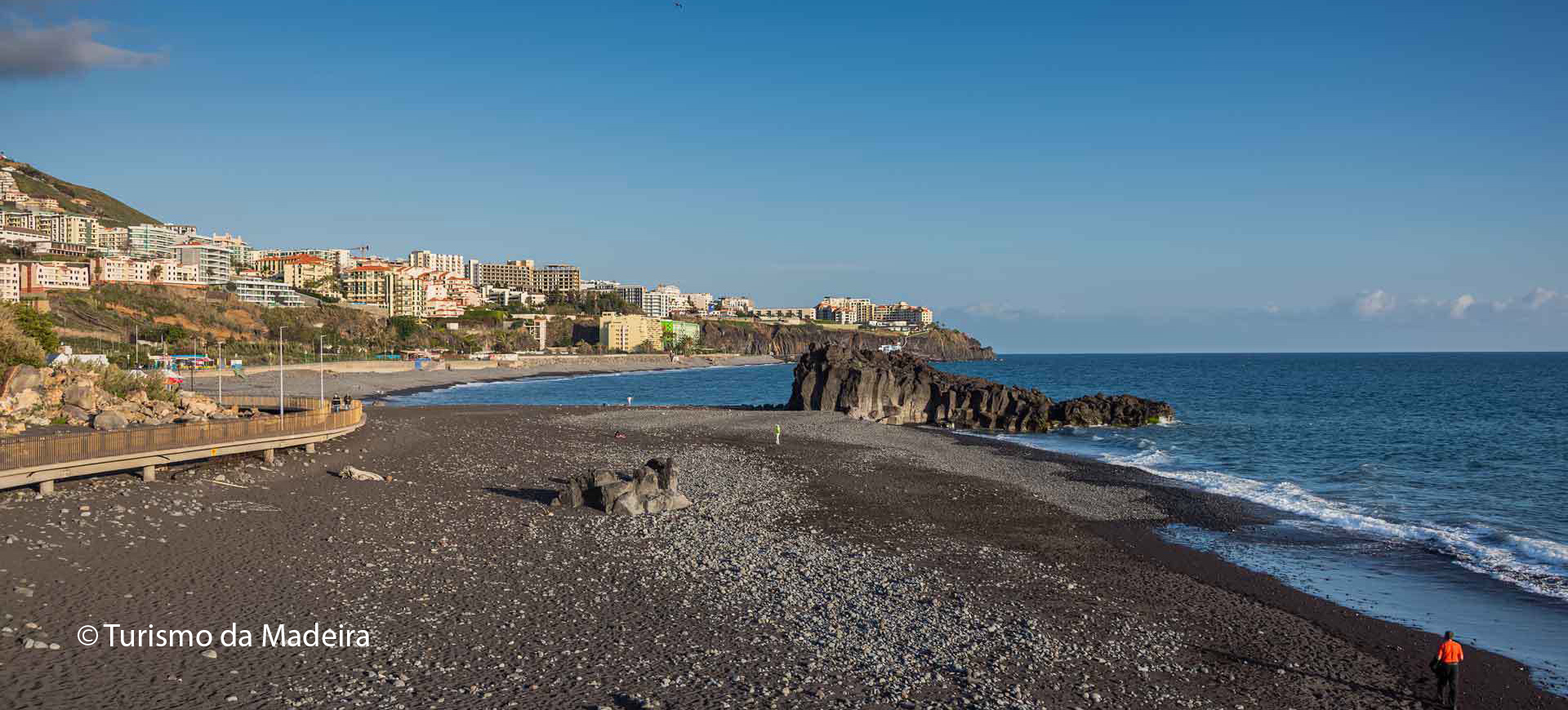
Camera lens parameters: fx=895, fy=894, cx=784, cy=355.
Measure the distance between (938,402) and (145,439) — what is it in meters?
43.6

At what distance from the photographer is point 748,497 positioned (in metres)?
26.3

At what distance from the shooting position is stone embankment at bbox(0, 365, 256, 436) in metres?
28.9

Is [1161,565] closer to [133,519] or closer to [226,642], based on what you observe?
[226,642]

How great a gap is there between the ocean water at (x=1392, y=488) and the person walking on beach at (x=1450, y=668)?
229 cm

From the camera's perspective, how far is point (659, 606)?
14.8 meters

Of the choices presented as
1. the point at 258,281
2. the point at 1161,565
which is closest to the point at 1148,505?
the point at 1161,565

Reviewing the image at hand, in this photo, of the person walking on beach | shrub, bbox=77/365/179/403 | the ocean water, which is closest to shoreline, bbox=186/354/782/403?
shrub, bbox=77/365/179/403

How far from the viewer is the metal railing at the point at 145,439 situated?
1955 centimetres

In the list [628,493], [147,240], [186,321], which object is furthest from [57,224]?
[628,493]

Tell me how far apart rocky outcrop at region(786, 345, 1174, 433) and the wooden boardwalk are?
1349 inches

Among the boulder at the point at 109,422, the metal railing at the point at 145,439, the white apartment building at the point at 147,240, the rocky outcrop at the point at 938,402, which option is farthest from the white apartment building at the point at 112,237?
the metal railing at the point at 145,439

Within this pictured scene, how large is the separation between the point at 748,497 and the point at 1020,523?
7.74 meters

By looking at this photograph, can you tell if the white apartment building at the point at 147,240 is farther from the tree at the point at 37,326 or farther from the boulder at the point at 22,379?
the boulder at the point at 22,379

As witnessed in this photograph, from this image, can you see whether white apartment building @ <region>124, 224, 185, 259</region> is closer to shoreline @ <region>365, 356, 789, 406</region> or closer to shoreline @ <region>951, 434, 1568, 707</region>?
shoreline @ <region>365, 356, 789, 406</region>
